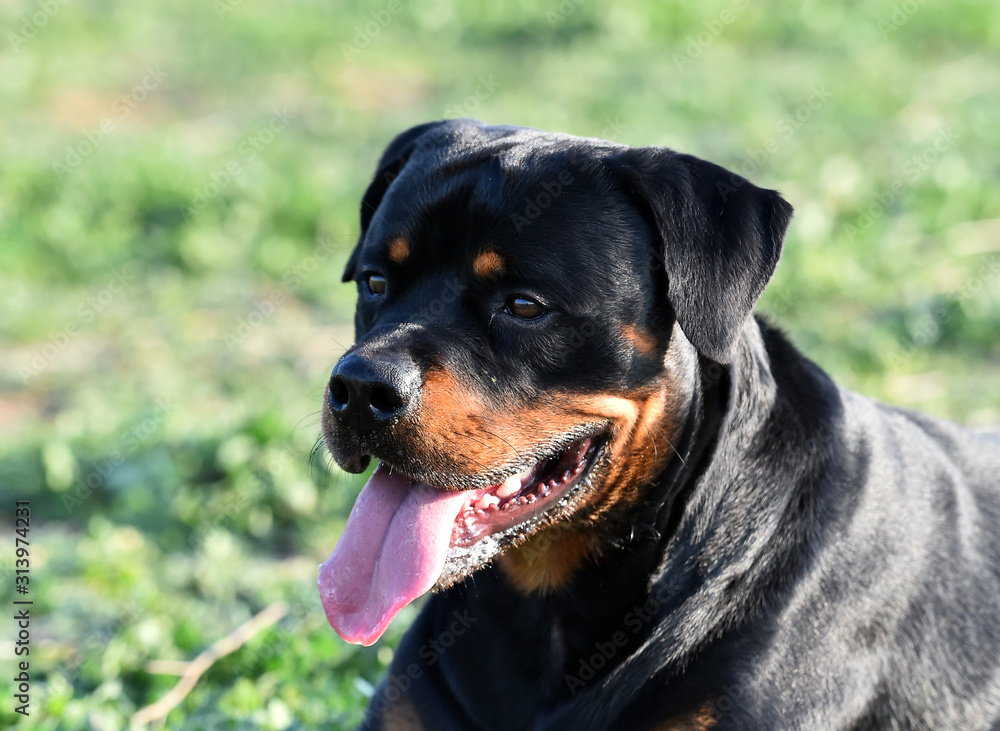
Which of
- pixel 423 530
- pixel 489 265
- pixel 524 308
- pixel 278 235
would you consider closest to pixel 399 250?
pixel 489 265

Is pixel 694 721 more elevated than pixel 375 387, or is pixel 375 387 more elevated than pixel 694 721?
pixel 375 387

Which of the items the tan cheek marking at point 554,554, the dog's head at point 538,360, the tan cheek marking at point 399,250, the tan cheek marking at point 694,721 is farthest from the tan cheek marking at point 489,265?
the tan cheek marking at point 694,721

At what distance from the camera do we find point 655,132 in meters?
9.51

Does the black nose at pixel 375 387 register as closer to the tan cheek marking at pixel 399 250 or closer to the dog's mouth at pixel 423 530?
the dog's mouth at pixel 423 530

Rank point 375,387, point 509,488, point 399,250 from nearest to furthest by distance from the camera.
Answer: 1. point 375,387
2. point 509,488
3. point 399,250

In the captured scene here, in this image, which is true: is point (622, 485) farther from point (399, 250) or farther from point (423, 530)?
point (399, 250)

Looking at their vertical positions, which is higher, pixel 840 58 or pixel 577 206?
pixel 577 206

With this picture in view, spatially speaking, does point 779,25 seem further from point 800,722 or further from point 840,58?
point 800,722

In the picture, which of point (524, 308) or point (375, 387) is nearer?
point (375, 387)

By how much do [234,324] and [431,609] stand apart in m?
4.33

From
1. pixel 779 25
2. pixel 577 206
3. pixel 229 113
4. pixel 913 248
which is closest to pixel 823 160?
pixel 913 248

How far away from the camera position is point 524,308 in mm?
2785

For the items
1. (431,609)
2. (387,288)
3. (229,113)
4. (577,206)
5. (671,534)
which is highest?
(577,206)

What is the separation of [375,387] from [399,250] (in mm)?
524
